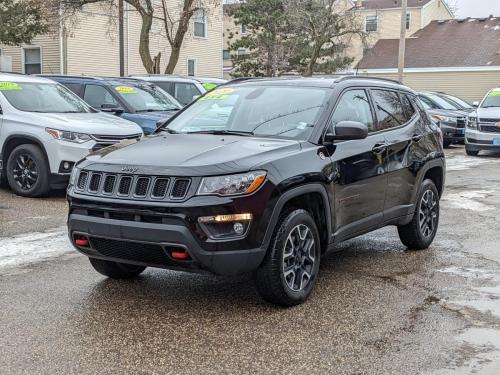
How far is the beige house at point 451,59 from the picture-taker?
39156 millimetres

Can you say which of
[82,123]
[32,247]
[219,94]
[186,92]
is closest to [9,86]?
[82,123]

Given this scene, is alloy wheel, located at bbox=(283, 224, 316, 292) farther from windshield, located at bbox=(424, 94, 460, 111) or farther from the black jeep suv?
windshield, located at bbox=(424, 94, 460, 111)

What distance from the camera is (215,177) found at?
4.57m

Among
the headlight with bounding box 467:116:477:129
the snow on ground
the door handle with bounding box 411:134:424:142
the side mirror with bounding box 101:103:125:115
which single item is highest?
the side mirror with bounding box 101:103:125:115

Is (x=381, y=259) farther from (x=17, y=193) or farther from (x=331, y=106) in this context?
(x=17, y=193)

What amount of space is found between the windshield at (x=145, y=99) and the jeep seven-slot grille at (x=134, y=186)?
25.4 ft

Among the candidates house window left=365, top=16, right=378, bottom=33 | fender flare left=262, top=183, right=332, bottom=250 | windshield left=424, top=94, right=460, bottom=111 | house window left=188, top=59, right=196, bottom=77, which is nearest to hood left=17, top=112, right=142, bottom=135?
fender flare left=262, top=183, right=332, bottom=250

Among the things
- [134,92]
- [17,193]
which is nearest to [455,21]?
[134,92]

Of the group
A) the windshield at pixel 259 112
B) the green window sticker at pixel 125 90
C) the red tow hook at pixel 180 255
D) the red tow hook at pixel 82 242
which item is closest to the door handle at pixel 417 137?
the windshield at pixel 259 112

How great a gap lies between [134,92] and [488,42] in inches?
1328

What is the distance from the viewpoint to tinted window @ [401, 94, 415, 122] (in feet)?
22.8

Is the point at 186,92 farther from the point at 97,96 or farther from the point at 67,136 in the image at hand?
the point at 67,136

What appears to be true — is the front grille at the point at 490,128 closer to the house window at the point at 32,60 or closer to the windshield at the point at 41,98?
the windshield at the point at 41,98

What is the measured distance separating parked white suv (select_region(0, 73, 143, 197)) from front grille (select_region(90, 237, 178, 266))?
15.8 ft
